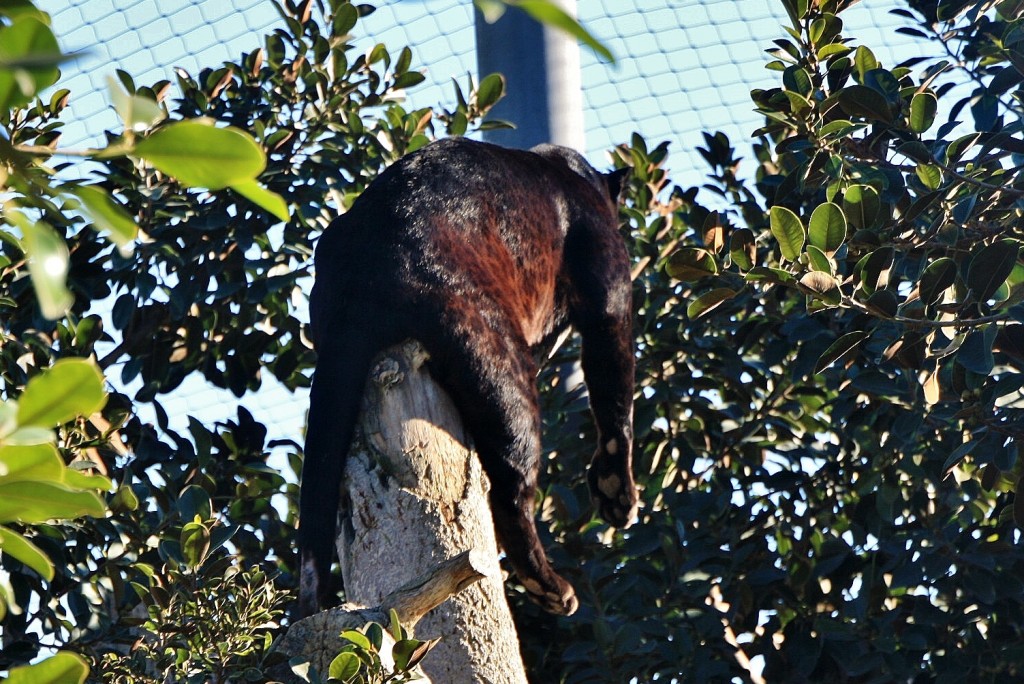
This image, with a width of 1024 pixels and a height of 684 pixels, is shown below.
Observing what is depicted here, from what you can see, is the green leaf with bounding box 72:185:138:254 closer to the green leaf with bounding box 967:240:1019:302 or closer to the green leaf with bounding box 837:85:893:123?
the green leaf with bounding box 967:240:1019:302

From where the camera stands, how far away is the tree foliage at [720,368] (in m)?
2.69

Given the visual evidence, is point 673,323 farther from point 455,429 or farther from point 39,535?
point 39,535

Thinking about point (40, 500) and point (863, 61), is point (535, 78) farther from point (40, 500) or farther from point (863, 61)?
point (40, 500)

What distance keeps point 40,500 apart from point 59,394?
0.07 metres

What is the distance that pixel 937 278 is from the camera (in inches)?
96.4

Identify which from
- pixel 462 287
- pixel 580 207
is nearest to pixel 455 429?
pixel 462 287

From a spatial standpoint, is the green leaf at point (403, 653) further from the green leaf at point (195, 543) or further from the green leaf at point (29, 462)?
the green leaf at point (29, 462)

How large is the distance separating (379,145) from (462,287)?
1.47 metres

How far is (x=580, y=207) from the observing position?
121 inches

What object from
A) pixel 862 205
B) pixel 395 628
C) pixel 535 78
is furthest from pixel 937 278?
pixel 535 78

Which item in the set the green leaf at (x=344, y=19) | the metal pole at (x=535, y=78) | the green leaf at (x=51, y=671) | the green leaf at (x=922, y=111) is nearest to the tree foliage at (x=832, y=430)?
the green leaf at (x=922, y=111)

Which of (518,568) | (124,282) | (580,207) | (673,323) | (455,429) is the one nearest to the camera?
(455,429)

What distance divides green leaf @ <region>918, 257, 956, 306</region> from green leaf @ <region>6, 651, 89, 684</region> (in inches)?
79.3

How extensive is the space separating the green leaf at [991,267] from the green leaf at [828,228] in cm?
31
